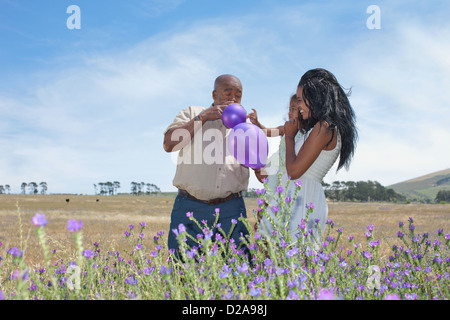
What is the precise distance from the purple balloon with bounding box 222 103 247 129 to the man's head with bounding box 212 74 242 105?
8.7 inches

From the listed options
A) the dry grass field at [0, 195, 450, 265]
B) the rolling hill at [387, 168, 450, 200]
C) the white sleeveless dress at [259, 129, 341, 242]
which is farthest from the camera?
the rolling hill at [387, 168, 450, 200]

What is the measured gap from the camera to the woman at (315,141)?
256 centimetres

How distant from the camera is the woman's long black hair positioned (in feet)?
8.67

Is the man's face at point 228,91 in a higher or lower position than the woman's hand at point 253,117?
higher

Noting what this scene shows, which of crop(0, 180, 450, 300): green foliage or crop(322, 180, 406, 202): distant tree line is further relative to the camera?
crop(322, 180, 406, 202): distant tree line

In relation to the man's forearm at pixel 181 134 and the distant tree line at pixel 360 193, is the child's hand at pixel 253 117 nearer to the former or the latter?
the man's forearm at pixel 181 134

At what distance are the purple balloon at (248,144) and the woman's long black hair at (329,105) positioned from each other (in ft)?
1.24

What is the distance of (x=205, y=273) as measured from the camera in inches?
79.0

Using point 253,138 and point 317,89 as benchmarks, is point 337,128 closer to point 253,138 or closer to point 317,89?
point 317,89

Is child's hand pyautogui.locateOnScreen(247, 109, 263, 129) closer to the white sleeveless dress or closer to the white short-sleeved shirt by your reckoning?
the white short-sleeved shirt

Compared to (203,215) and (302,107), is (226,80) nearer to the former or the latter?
(302,107)

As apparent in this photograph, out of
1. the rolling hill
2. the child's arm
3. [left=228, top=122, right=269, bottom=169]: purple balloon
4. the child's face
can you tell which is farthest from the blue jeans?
the rolling hill

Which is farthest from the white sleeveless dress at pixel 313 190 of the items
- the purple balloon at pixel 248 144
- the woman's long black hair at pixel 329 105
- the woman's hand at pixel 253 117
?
the woman's hand at pixel 253 117
